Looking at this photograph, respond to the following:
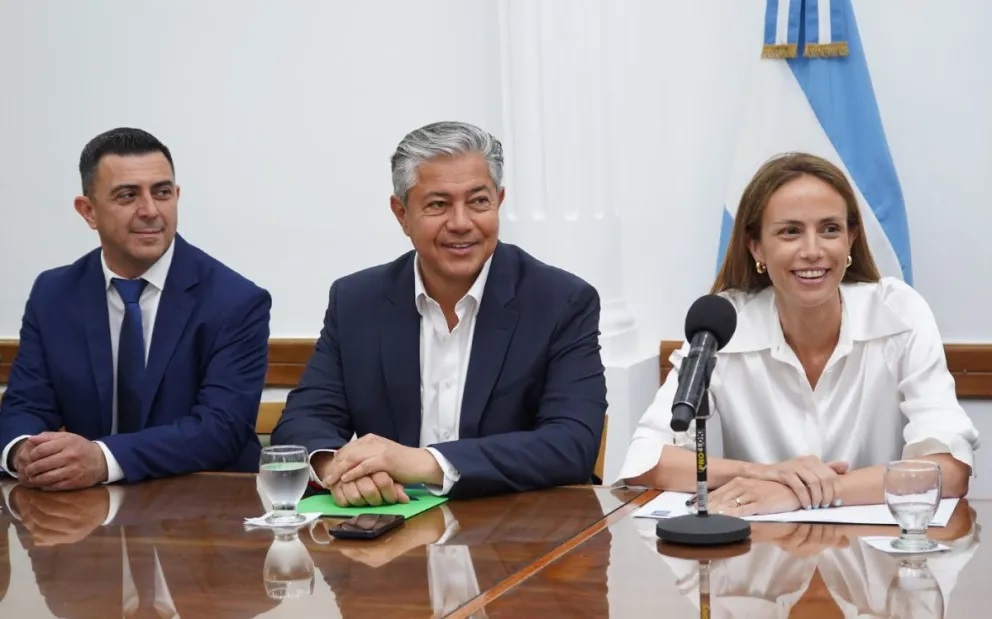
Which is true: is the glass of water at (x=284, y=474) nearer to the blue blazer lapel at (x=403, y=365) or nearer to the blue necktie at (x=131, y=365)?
the blue blazer lapel at (x=403, y=365)

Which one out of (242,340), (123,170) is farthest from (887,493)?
(123,170)

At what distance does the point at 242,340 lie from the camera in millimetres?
3326

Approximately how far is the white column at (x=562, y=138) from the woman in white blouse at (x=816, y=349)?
1475 mm

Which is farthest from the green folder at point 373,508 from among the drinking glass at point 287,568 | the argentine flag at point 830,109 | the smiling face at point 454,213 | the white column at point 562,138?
the argentine flag at point 830,109

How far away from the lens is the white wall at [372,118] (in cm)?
425

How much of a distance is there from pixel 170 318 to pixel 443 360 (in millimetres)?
761

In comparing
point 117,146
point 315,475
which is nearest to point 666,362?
point 117,146

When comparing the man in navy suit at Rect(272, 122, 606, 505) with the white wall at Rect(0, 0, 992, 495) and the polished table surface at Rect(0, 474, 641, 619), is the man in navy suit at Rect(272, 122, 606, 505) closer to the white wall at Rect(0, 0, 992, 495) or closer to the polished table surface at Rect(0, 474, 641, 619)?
the polished table surface at Rect(0, 474, 641, 619)

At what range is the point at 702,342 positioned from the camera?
6.50ft

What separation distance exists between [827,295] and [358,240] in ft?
8.51

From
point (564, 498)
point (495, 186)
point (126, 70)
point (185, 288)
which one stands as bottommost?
point (564, 498)

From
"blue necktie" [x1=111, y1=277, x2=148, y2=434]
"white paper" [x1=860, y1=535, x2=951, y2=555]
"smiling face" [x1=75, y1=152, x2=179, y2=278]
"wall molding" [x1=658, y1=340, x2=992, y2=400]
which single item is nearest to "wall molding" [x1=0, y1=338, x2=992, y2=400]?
"wall molding" [x1=658, y1=340, x2=992, y2=400]

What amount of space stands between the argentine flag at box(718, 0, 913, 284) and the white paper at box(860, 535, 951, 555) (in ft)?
7.36

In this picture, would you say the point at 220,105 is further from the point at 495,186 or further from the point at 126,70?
the point at 495,186
